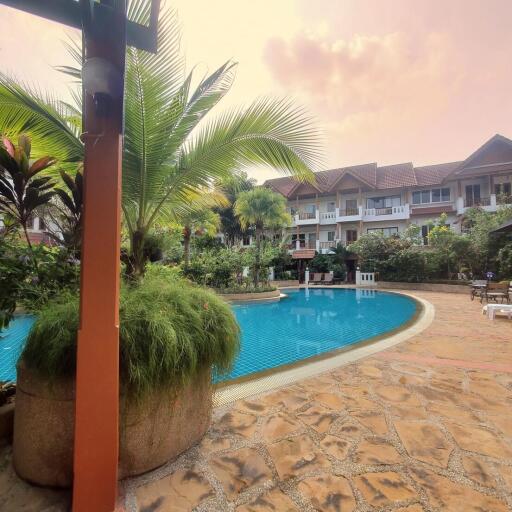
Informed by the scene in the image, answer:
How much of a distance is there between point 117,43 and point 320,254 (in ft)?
86.0

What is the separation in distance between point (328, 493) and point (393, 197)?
30023mm

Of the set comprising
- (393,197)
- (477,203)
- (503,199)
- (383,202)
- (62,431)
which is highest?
(393,197)

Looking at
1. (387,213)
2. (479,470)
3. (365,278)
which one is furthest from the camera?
(387,213)

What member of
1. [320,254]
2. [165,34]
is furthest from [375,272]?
[165,34]

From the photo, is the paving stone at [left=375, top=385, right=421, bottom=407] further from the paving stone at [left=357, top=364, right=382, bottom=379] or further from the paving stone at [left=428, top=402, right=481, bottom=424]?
the paving stone at [left=357, top=364, right=382, bottom=379]

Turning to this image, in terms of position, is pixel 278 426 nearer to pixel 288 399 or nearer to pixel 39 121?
pixel 288 399

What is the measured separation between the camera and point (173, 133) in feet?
12.8

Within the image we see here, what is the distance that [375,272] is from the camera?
22.3m

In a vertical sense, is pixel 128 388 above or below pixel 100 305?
below

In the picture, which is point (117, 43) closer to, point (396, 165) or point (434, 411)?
point (434, 411)

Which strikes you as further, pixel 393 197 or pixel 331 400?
pixel 393 197

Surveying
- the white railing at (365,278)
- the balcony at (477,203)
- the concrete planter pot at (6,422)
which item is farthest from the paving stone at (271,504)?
the balcony at (477,203)

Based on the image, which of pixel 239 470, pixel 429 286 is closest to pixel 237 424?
pixel 239 470

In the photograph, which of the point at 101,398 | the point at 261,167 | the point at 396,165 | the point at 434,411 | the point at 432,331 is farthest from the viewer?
the point at 396,165
